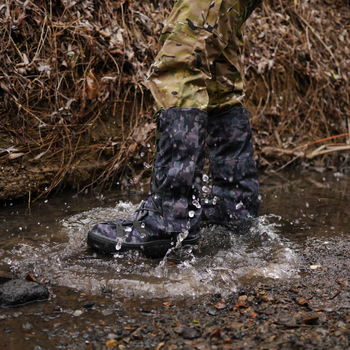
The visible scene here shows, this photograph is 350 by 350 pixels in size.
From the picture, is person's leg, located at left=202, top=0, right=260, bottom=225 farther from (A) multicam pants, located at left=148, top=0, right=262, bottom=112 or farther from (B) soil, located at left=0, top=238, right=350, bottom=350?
(B) soil, located at left=0, top=238, right=350, bottom=350

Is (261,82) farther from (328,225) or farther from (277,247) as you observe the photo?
(277,247)

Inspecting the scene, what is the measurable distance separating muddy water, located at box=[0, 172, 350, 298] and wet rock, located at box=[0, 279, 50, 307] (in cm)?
12

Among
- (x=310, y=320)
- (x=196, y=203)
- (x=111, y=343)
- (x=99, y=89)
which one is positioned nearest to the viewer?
(x=111, y=343)

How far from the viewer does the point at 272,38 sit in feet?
14.2

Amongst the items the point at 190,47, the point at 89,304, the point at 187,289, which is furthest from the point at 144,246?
the point at 190,47

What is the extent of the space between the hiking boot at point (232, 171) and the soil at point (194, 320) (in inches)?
23.0

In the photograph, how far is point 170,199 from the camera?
1812 mm

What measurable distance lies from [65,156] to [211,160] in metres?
1.25

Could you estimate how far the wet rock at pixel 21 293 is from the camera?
4.58 feet

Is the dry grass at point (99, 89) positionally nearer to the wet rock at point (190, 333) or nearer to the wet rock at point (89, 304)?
the wet rock at point (89, 304)

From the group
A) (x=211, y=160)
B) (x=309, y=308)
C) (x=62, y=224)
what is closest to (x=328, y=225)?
(x=211, y=160)

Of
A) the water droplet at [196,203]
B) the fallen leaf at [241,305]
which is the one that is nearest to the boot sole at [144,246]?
the water droplet at [196,203]

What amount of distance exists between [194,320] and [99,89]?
7.00ft

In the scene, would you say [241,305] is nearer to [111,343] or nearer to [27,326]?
[111,343]
